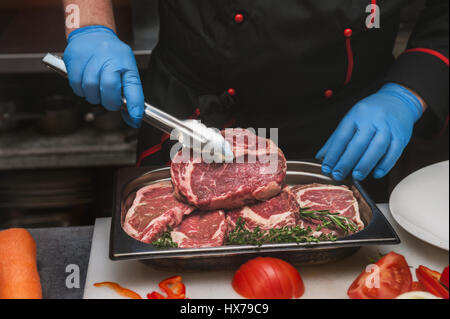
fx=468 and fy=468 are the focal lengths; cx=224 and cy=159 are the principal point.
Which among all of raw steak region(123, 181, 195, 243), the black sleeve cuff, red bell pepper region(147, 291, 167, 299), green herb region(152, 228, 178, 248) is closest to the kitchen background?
the black sleeve cuff

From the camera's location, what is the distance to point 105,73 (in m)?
Result: 1.54

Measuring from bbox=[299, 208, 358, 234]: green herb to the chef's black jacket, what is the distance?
472 mm

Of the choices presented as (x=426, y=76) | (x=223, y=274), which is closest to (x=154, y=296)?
(x=223, y=274)

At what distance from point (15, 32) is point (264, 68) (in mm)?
1761

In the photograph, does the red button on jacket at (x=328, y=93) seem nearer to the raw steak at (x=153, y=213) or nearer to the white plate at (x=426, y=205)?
the white plate at (x=426, y=205)

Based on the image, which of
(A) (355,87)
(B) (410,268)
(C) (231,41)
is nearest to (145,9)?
(C) (231,41)

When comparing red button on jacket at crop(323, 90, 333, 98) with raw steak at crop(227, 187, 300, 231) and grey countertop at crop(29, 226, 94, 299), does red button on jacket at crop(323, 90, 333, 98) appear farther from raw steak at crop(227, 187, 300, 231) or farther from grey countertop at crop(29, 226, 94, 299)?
grey countertop at crop(29, 226, 94, 299)

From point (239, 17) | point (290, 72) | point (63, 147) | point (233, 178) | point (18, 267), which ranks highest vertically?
point (239, 17)

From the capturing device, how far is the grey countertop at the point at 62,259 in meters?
1.38

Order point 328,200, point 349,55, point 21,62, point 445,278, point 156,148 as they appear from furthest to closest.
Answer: point 21,62 < point 156,148 < point 349,55 < point 328,200 < point 445,278

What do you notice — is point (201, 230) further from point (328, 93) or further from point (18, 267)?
point (328, 93)

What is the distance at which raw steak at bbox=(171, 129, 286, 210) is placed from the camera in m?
1.54

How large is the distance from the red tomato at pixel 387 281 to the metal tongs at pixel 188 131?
1.87 ft

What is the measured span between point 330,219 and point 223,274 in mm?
392
